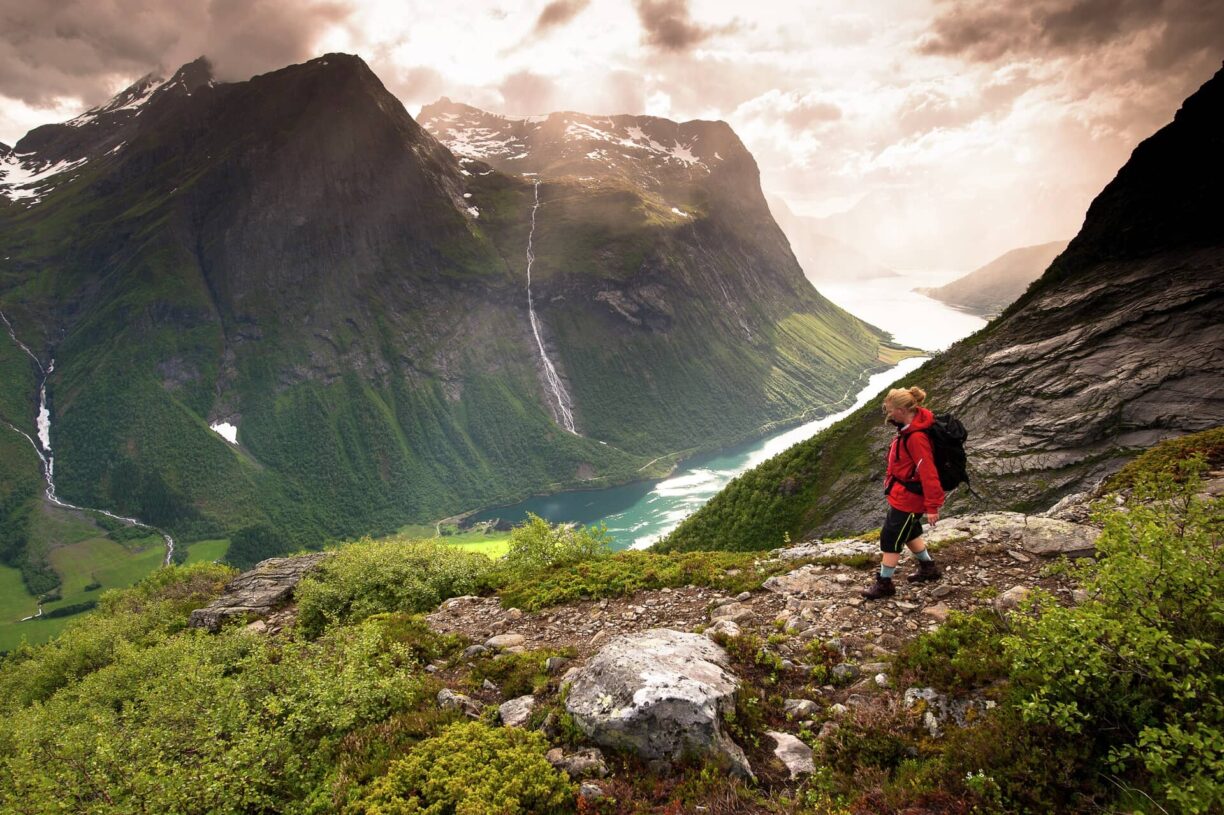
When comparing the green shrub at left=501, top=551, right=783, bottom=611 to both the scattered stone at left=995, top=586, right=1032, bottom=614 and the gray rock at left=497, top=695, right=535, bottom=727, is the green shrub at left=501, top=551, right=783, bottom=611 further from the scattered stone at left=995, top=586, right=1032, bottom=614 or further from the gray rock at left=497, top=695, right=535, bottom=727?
the gray rock at left=497, top=695, right=535, bottom=727

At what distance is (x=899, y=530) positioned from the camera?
38.9 feet

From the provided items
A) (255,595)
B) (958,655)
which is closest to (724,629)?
(958,655)

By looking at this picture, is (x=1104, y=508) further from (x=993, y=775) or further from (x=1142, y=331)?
(x=1142, y=331)

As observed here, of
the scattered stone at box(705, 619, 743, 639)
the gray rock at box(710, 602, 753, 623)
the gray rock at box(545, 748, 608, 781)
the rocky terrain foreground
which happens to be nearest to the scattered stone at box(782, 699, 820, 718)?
the rocky terrain foreground

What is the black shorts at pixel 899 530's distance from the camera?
11.8m

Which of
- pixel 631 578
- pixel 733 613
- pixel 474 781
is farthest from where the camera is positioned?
pixel 631 578

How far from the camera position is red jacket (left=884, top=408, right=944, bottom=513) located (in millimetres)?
11055

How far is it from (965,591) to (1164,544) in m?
6.06

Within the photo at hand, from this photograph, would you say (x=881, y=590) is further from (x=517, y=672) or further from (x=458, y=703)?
(x=458, y=703)

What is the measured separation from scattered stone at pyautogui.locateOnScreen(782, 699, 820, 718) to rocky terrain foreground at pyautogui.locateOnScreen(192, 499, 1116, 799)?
24mm

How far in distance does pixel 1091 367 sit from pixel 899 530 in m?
30.7

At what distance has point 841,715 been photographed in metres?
8.12

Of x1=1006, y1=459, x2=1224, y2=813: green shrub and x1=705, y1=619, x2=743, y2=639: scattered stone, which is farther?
x1=705, y1=619, x2=743, y2=639: scattered stone

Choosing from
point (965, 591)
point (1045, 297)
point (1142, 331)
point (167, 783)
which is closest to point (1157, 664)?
point (965, 591)
